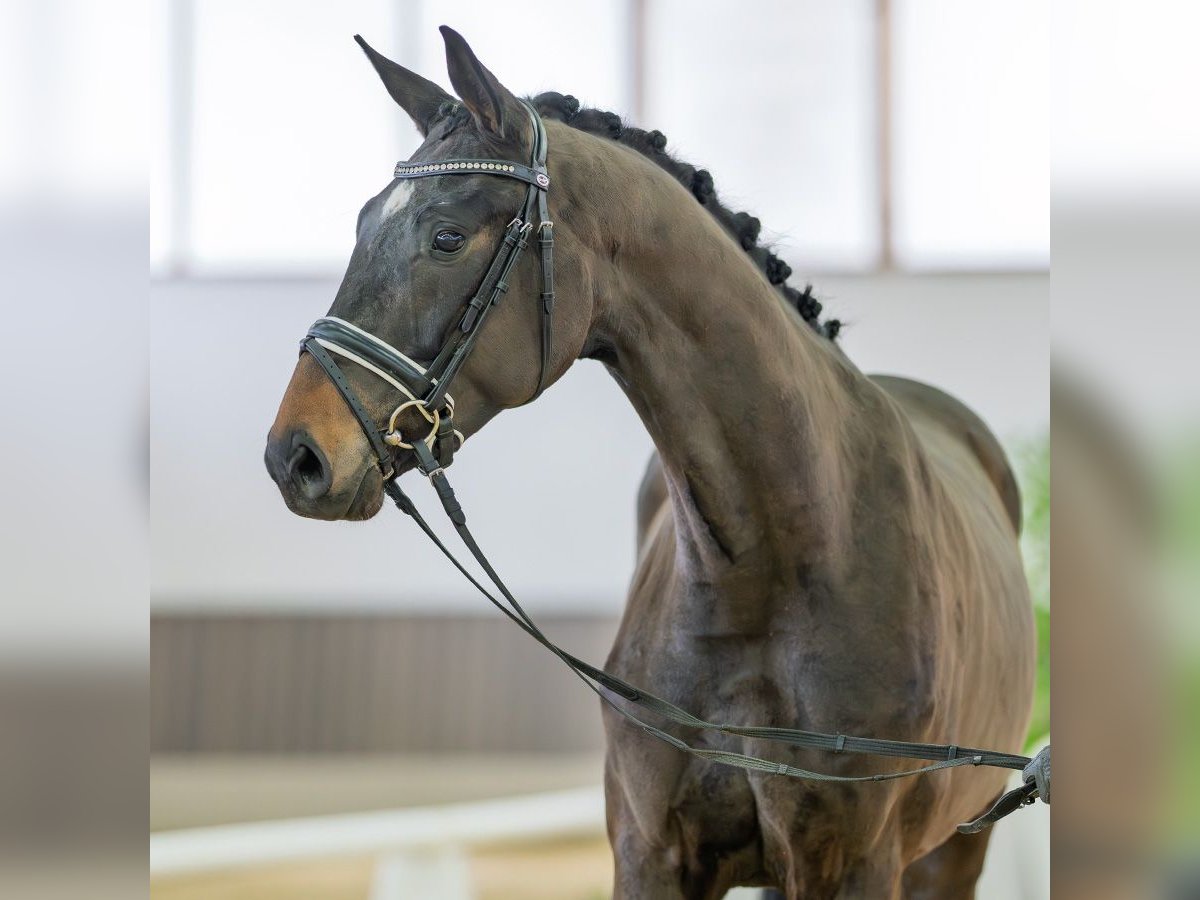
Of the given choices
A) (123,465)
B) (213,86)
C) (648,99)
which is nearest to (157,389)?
(213,86)

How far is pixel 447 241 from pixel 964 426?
1.66 meters

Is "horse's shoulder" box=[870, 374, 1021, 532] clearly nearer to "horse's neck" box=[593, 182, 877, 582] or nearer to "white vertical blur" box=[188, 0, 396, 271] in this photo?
"horse's neck" box=[593, 182, 877, 582]

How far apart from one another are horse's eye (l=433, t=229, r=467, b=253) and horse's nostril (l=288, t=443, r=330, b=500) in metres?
0.24

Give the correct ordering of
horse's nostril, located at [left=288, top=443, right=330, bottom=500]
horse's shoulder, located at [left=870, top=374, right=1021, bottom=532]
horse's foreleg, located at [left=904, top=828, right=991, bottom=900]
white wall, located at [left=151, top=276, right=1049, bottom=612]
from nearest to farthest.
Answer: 1. horse's nostril, located at [left=288, top=443, right=330, bottom=500]
2. horse's foreleg, located at [left=904, top=828, right=991, bottom=900]
3. horse's shoulder, located at [left=870, top=374, right=1021, bottom=532]
4. white wall, located at [left=151, top=276, right=1049, bottom=612]

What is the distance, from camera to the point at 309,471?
1129 millimetres

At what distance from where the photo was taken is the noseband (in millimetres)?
1130

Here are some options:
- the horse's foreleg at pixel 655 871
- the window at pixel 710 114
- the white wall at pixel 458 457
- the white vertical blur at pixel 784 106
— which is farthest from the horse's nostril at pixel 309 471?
the white vertical blur at pixel 784 106

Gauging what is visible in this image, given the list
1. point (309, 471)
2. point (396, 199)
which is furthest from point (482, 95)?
point (309, 471)

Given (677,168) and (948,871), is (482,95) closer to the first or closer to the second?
(677,168)

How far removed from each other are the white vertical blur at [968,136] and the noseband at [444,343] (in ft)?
6.71

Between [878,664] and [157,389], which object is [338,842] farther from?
[878,664]

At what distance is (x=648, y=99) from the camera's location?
9.92ft

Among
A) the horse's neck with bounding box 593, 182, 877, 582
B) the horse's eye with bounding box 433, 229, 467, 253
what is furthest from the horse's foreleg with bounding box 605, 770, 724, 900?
the horse's eye with bounding box 433, 229, 467, 253

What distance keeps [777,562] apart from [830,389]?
0.75ft
